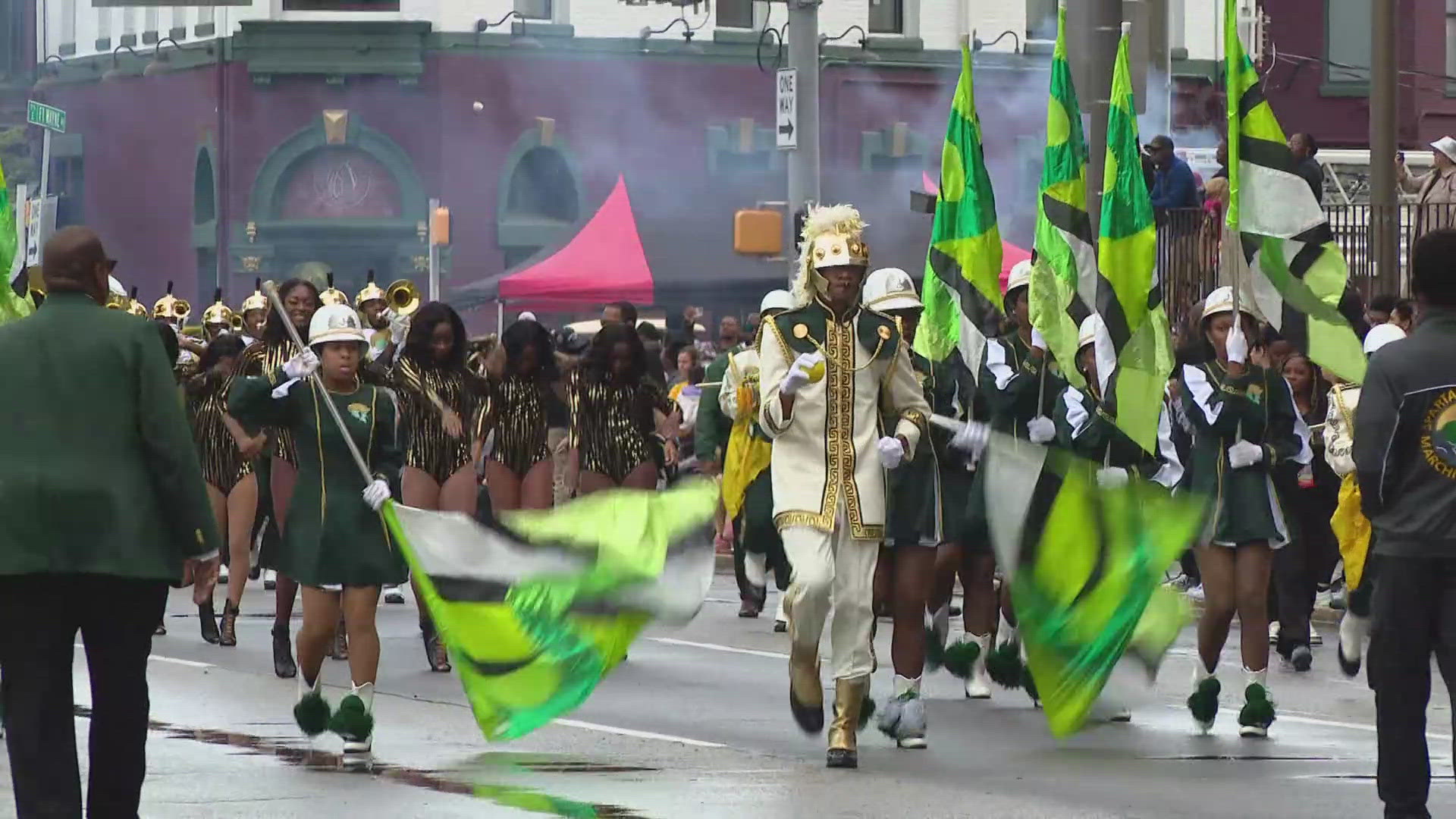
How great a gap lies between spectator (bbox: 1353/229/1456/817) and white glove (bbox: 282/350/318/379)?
432 centimetres

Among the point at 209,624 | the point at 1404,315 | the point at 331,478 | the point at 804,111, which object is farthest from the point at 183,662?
the point at 804,111

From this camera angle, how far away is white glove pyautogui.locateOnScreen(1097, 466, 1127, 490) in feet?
40.4

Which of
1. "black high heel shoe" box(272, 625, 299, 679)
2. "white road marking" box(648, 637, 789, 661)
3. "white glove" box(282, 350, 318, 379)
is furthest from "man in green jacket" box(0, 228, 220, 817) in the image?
"white road marking" box(648, 637, 789, 661)

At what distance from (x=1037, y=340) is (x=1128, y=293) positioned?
872 millimetres

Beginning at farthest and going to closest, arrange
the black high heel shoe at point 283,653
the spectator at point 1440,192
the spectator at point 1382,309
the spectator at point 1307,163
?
1. the spectator at point 1440,192
2. the spectator at point 1382,309
3. the black high heel shoe at point 283,653
4. the spectator at point 1307,163

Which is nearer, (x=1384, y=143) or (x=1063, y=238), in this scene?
(x=1063, y=238)

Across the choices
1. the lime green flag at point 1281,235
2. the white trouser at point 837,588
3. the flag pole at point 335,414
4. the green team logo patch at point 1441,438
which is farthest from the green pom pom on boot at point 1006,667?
the green team logo patch at point 1441,438

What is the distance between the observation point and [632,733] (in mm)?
11797

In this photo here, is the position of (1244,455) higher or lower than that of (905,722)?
higher

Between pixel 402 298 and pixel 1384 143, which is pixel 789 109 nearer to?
pixel 402 298

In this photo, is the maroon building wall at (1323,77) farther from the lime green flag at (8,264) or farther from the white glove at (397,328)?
the lime green flag at (8,264)

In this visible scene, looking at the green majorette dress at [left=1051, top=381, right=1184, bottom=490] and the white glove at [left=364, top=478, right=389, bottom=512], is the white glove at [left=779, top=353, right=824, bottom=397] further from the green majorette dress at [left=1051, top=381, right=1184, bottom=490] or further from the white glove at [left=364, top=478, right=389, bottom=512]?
the green majorette dress at [left=1051, top=381, right=1184, bottom=490]

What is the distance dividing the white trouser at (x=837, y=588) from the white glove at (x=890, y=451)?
0.25 meters

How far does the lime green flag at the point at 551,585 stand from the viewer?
35.9 ft
